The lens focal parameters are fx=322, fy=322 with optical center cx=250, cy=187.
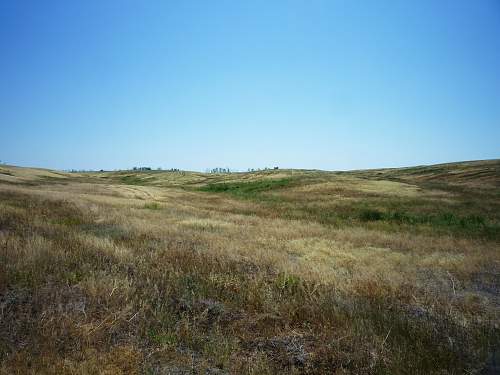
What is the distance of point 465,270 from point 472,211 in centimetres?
1749

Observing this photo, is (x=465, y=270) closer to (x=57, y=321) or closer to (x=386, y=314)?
(x=386, y=314)

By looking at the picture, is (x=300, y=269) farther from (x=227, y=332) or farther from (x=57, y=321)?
(x=57, y=321)

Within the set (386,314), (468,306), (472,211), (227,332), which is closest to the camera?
(227,332)

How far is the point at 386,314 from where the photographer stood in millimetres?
5324

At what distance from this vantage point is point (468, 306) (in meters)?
6.30

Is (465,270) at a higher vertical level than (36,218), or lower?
lower

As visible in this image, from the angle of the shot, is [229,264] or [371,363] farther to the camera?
[229,264]

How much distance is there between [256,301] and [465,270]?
279 inches

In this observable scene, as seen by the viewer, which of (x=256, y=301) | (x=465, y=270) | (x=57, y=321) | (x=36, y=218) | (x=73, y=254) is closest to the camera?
(x=57, y=321)

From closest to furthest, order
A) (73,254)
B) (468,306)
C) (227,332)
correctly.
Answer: (227,332) → (468,306) → (73,254)

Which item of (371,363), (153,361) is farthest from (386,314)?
(153,361)

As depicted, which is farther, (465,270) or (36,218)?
(36,218)

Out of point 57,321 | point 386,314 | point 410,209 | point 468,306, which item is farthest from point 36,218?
point 410,209

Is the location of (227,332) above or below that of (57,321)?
below
